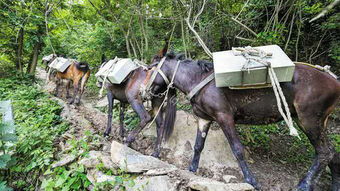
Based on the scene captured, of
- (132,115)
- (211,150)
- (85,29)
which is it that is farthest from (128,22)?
(211,150)

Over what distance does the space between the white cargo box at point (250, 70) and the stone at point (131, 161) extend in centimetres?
154

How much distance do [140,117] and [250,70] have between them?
7.60ft

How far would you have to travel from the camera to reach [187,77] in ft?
9.62

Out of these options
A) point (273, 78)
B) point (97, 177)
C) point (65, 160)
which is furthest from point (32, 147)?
point (273, 78)

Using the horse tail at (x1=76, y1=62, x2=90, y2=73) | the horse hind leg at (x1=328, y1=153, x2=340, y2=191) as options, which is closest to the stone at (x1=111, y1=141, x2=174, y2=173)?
the horse hind leg at (x1=328, y1=153, x2=340, y2=191)

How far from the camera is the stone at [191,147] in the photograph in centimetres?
319

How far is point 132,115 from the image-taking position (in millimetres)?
5238

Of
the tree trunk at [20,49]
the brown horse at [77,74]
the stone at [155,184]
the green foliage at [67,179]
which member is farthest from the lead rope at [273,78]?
the tree trunk at [20,49]

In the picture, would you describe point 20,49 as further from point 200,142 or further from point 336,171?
point 336,171

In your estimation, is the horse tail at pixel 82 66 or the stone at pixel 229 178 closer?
the stone at pixel 229 178

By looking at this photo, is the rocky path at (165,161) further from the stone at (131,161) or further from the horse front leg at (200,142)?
the horse front leg at (200,142)

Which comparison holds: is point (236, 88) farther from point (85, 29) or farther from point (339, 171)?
point (85, 29)

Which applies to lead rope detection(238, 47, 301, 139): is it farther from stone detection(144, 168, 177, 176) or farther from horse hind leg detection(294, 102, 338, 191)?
stone detection(144, 168, 177, 176)

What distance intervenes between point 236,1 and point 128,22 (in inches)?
178
